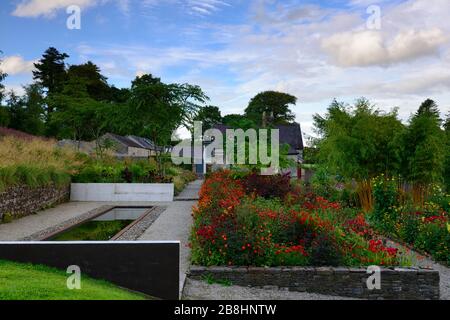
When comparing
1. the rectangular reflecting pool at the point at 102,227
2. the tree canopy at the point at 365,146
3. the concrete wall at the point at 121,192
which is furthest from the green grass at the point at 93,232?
the tree canopy at the point at 365,146

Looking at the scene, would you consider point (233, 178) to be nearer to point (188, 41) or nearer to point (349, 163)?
point (349, 163)

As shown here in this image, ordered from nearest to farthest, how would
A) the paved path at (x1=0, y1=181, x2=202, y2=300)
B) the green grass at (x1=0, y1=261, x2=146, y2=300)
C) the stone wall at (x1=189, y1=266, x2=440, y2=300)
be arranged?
1. the green grass at (x1=0, y1=261, x2=146, y2=300)
2. the stone wall at (x1=189, y1=266, x2=440, y2=300)
3. the paved path at (x1=0, y1=181, x2=202, y2=300)

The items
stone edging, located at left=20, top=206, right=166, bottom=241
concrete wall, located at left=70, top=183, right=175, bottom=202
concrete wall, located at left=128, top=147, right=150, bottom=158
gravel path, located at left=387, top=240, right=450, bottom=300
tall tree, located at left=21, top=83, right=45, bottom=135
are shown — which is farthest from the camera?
concrete wall, located at left=128, top=147, right=150, bottom=158

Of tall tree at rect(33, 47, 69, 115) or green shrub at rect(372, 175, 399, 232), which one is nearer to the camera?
green shrub at rect(372, 175, 399, 232)

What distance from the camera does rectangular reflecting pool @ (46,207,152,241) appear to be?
10.6 m

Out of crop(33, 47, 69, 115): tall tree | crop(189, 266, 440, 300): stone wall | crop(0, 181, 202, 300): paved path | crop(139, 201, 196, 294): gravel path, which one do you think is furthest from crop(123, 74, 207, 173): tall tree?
crop(33, 47, 69, 115): tall tree

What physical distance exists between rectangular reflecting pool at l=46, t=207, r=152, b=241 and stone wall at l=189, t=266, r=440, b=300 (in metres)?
4.88

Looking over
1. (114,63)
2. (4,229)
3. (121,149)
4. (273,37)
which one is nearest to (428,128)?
(273,37)

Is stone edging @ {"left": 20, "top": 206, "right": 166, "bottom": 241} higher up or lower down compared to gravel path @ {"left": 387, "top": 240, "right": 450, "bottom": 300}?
higher up

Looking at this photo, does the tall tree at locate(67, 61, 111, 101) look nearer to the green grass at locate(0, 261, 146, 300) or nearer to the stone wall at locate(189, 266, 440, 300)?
the green grass at locate(0, 261, 146, 300)

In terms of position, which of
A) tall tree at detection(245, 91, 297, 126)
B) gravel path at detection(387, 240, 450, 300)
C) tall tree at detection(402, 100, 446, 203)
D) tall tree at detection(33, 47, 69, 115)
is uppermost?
tall tree at detection(33, 47, 69, 115)

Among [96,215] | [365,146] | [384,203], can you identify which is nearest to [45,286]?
[96,215]

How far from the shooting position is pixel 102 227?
12.3m

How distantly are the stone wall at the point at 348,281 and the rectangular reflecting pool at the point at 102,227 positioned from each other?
4.88 meters
